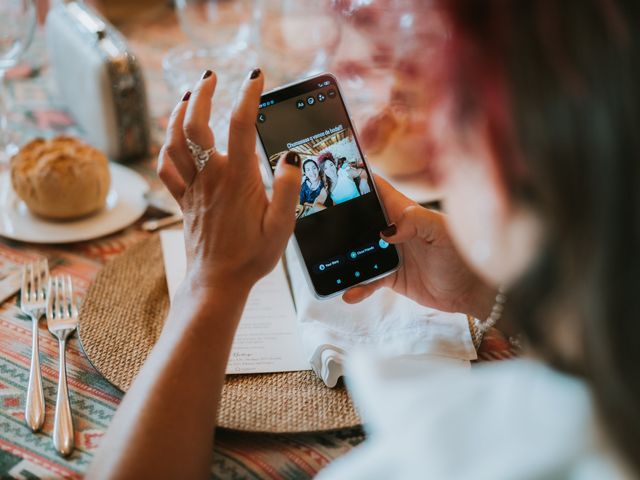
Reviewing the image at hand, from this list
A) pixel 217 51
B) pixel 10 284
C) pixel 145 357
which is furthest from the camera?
pixel 217 51

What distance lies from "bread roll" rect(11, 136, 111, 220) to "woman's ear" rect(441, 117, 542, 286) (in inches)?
21.5

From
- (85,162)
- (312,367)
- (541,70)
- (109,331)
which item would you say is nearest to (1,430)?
(109,331)

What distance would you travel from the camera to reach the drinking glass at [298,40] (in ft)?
3.97

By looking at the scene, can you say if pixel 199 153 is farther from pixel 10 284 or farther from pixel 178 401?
pixel 10 284

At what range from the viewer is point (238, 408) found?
610mm

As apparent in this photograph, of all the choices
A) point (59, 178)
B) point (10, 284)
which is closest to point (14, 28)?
point (59, 178)

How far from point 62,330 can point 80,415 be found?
A: 11 centimetres

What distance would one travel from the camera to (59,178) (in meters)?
0.86

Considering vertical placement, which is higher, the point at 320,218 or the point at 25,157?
the point at 25,157

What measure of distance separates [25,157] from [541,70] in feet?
2.29

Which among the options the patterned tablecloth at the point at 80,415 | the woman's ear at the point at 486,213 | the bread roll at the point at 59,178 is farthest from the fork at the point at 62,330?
the woman's ear at the point at 486,213

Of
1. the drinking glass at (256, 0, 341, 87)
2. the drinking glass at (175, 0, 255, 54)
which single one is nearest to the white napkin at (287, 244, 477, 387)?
the drinking glass at (256, 0, 341, 87)

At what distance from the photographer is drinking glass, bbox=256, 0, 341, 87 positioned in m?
1.21

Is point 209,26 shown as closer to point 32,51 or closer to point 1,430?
point 32,51
